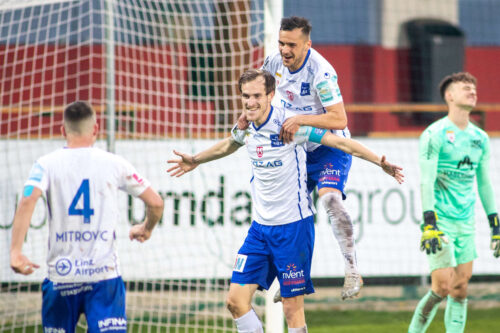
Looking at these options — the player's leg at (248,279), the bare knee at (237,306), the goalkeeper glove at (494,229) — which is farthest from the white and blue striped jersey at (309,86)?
the goalkeeper glove at (494,229)

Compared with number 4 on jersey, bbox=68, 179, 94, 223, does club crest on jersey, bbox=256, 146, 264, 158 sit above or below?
above

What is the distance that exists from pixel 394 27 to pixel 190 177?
8746mm

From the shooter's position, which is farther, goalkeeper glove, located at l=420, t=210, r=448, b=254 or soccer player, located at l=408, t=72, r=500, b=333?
soccer player, located at l=408, t=72, r=500, b=333

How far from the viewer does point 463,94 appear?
6.49 meters

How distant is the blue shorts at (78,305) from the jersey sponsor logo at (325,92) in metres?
1.83

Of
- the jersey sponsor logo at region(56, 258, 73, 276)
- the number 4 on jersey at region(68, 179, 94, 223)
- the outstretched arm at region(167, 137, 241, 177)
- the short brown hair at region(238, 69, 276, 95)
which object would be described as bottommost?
the jersey sponsor logo at region(56, 258, 73, 276)

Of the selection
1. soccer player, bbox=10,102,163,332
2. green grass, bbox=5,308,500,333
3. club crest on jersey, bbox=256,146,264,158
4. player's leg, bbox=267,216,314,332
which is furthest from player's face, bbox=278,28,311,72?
A: green grass, bbox=5,308,500,333

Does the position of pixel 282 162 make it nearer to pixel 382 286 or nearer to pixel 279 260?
pixel 279 260

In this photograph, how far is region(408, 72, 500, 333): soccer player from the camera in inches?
249

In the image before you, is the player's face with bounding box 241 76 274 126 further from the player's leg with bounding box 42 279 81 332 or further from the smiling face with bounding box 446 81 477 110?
the smiling face with bounding box 446 81 477 110

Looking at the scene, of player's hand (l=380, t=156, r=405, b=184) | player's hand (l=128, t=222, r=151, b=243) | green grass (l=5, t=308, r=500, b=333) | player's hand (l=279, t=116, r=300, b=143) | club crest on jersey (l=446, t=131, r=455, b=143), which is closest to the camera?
player's hand (l=128, t=222, r=151, b=243)

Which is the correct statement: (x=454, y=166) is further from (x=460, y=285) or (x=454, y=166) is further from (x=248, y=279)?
(x=248, y=279)

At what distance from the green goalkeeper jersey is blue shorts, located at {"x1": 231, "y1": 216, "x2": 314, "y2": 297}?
168 cm

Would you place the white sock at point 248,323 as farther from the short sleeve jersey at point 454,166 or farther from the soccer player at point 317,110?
the short sleeve jersey at point 454,166
